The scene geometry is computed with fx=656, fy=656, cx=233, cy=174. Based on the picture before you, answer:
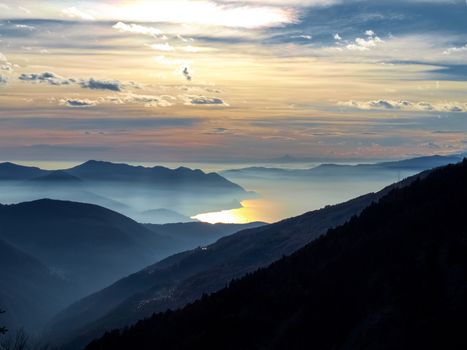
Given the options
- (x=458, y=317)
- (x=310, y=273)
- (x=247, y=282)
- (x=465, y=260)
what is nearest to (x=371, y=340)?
(x=458, y=317)

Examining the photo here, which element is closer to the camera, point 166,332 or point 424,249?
point 424,249

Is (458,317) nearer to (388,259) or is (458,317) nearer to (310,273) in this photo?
(388,259)

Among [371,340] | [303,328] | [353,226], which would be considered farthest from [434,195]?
[371,340]

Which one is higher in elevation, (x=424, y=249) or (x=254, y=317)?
(x=424, y=249)

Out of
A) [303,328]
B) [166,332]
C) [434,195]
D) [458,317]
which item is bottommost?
[166,332]

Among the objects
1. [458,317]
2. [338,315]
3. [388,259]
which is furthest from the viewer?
[388,259]

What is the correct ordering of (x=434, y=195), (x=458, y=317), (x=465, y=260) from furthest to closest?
1. (x=434, y=195)
2. (x=465, y=260)
3. (x=458, y=317)
